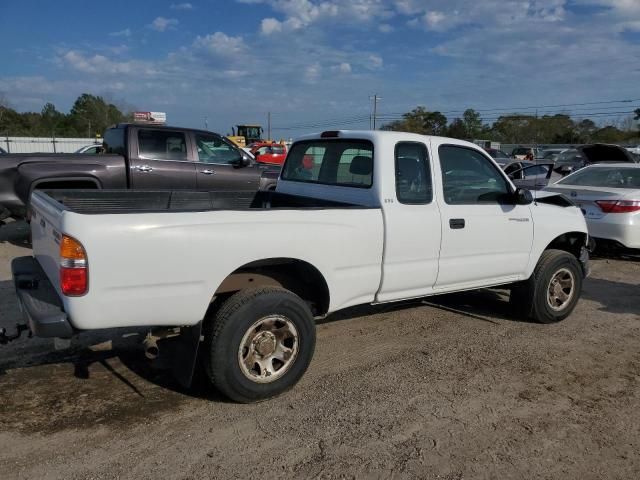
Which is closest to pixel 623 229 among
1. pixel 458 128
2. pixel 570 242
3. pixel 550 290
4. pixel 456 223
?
pixel 570 242

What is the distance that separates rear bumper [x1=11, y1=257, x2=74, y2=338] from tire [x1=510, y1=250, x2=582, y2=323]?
4.22m

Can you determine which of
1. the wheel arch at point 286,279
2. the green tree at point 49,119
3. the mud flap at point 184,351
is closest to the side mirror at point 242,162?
the wheel arch at point 286,279

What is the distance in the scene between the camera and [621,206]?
8156 millimetres

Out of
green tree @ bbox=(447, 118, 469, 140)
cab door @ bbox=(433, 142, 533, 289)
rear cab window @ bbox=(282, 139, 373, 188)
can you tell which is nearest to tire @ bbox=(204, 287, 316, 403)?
rear cab window @ bbox=(282, 139, 373, 188)

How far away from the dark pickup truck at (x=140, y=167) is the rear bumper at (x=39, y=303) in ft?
14.0

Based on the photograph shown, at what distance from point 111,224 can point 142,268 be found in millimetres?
303

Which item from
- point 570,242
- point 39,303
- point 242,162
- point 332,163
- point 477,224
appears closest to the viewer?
point 39,303

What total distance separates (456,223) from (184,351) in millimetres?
2465

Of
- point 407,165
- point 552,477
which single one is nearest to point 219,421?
point 552,477

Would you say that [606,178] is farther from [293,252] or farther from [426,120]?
[426,120]

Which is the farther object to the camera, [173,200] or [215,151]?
[215,151]

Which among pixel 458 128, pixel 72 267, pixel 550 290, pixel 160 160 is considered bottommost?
pixel 550 290

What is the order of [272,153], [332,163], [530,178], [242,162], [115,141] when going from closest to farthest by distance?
[332,163], [115,141], [242,162], [530,178], [272,153]

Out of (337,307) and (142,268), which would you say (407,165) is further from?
(142,268)
